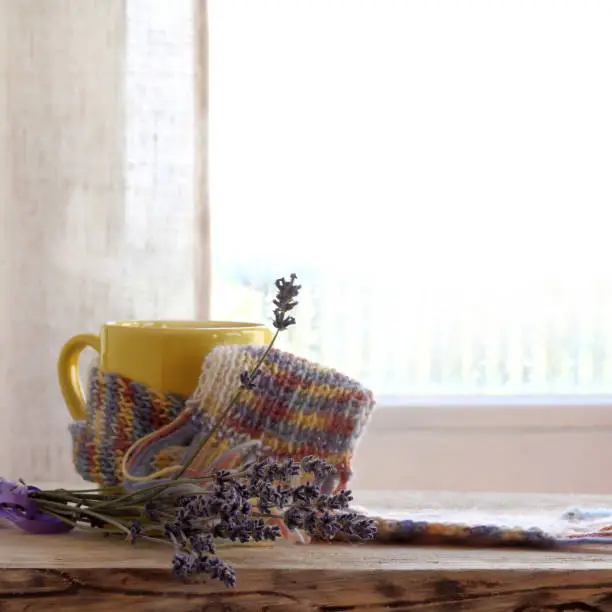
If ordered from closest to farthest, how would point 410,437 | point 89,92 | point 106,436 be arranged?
1. point 106,436
2. point 89,92
3. point 410,437

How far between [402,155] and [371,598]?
0.87 m

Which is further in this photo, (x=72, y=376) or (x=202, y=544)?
(x=72, y=376)

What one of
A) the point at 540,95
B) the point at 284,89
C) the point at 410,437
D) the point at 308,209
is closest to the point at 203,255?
the point at 308,209

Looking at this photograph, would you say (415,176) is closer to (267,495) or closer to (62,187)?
(62,187)

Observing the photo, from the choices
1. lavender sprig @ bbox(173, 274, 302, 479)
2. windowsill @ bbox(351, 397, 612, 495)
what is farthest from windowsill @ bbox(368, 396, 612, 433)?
lavender sprig @ bbox(173, 274, 302, 479)

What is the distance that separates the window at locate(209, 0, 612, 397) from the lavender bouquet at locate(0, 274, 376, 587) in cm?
71

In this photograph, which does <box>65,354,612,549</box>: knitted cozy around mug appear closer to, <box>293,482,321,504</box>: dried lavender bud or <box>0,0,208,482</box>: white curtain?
<box>293,482,321,504</box>: dried lavender bud

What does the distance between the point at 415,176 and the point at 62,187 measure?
1.67ft

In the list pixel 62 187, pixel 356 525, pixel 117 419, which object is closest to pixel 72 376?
pixel 117 419

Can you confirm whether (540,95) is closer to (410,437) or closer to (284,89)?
(284,89)

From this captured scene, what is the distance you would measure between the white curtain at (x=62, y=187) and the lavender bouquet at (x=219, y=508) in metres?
0.55

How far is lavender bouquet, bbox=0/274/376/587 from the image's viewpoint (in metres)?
0.48

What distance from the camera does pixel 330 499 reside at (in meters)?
0.49

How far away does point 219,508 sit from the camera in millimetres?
484
